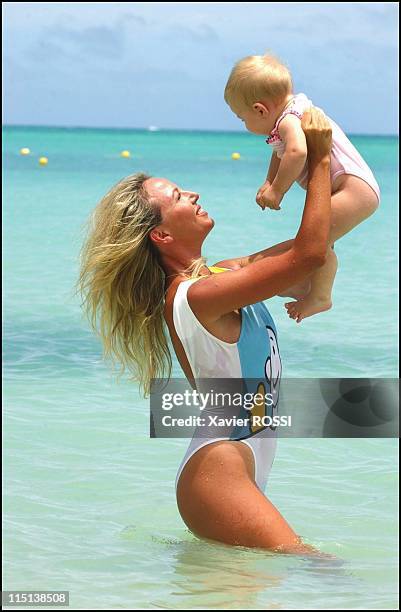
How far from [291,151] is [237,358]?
0.68 m

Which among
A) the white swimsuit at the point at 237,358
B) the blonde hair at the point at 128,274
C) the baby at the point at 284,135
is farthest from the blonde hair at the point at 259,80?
the white swimsuit at the point at 237,358

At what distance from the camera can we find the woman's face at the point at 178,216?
390 cm

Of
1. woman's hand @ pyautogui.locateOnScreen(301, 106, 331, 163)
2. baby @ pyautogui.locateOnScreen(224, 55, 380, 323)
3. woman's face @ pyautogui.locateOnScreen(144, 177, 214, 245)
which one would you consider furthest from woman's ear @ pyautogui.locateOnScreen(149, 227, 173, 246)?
woman's hand @ pyautogui.locateOnScreen(301, 106, 331, 163)

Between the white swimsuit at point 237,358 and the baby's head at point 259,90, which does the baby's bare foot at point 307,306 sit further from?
the baby's head at point 259,90

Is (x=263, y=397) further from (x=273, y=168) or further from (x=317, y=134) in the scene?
(x=317, y=134)

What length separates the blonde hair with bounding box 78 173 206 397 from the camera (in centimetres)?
393

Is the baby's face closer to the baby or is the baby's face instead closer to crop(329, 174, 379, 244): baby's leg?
the baby

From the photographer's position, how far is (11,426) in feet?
21.5

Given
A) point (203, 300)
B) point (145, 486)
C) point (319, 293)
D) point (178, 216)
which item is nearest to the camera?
point (203, 300)

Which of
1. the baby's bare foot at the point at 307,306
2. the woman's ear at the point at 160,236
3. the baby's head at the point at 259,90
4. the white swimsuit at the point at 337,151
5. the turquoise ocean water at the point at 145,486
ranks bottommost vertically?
the turquoise ocean water at the point at 145,486

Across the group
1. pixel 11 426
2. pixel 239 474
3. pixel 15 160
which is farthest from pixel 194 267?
pixel 15 160

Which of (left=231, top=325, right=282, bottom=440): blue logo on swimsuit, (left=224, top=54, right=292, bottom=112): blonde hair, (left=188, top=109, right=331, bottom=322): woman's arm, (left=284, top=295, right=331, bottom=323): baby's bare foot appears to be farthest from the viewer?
(left=284, top=295, right=331, bottom=323): baby's bare foot

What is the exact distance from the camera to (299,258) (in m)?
3.69

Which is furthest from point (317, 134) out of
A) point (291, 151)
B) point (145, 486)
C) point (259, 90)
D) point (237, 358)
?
point (145, 486)
